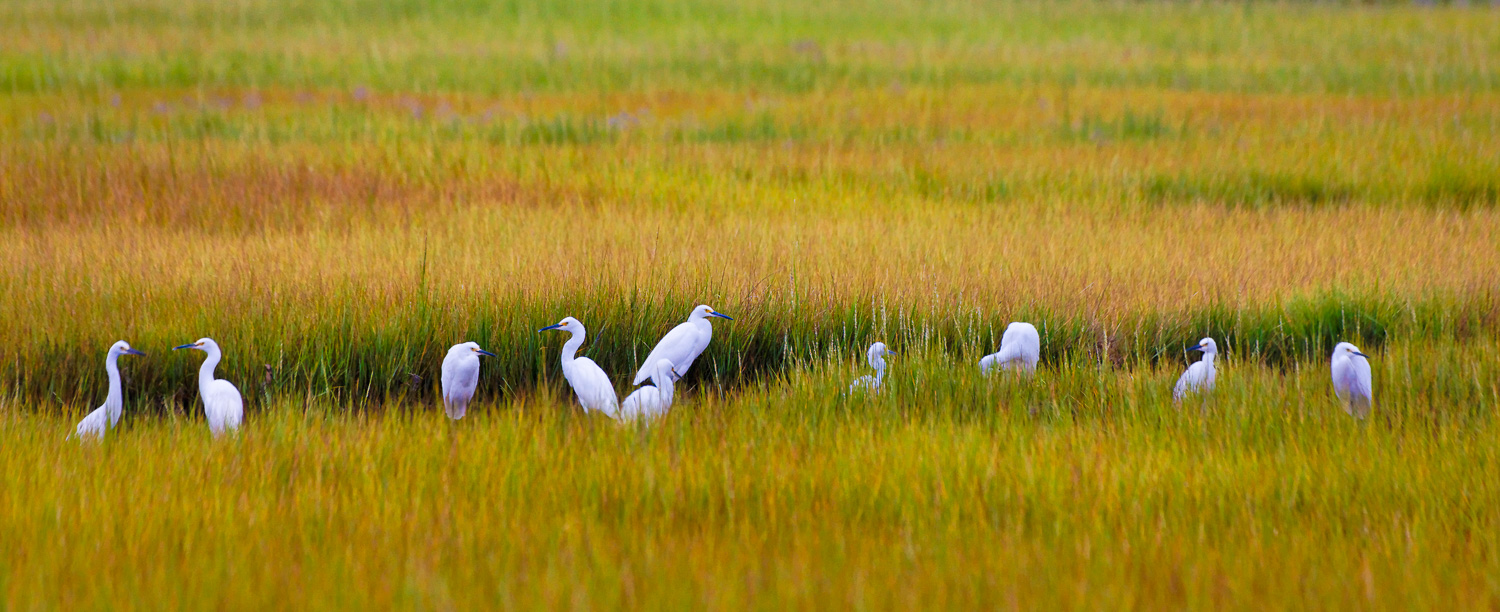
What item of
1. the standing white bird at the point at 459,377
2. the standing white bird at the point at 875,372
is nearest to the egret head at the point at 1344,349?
the standing white bird at the point at 875,372

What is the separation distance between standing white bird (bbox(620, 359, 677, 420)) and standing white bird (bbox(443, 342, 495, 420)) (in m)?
0.45

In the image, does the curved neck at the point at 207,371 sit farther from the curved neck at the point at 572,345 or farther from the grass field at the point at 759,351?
the curved neck at the point at 572,345

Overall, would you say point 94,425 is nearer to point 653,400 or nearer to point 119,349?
point 119,349

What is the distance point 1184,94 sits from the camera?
38.7ft

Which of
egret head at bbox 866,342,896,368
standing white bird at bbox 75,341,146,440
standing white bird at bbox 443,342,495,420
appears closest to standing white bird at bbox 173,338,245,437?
standing white bird at bbox 75,341,146,440

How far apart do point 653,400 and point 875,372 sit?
872 millimetres

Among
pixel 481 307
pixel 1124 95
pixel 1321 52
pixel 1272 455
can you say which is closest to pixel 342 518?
pixel 481 307

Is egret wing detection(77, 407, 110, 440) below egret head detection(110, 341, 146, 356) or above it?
below

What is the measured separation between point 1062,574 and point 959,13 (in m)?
18.5

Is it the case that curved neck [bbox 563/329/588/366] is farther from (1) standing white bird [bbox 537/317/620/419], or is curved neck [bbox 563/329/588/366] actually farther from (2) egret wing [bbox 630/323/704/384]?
(2) egret wing [bbox 630/323/704/384]

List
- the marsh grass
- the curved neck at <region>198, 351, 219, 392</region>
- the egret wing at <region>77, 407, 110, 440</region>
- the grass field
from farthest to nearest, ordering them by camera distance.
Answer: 1. the curved neck at <region>198, 351, 219, 392</region>
2. the egret wing at <region>77, 407, 110, 440</region>
3. the grass field
4. the marsh grass

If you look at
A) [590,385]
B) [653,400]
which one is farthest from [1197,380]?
[590,385]

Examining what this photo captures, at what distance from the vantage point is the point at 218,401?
310cm

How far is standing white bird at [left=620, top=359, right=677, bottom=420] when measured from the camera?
3119mm
